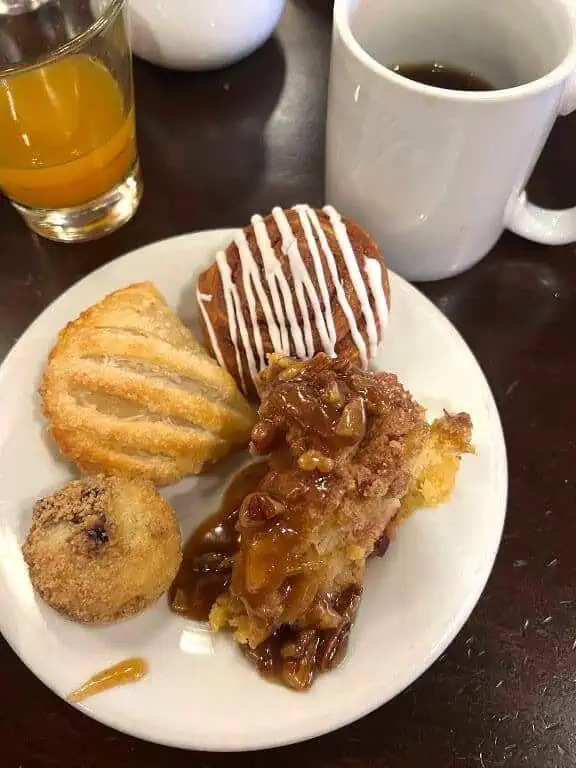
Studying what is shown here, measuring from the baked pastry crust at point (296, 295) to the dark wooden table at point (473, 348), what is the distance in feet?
0.83

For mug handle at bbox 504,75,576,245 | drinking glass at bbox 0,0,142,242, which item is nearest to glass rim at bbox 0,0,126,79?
drinking glass at bbox 0,0,142,242

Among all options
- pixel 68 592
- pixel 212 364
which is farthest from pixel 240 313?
pixel 68 592

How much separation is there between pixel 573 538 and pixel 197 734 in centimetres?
58

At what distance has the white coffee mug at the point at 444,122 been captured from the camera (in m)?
0.89

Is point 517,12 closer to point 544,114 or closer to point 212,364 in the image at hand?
point 544,114

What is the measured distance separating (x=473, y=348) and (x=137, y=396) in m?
0.55

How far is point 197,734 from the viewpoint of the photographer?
0.80 metres

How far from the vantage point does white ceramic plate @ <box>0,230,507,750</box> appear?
2.65ft

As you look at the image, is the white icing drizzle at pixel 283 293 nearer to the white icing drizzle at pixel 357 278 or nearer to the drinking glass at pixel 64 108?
the white icing drizzle at pixel 357 278

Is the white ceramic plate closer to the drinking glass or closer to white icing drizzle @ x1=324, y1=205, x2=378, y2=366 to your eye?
white icing drizzle @ x1=324, y1=205, x2=378, y2=366

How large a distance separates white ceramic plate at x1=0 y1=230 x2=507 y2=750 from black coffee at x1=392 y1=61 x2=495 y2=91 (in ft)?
1.13

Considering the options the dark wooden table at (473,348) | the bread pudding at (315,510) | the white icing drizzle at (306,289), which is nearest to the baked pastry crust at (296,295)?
the white icing drizzle at (306,289)

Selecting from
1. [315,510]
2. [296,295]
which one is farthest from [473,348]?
[315,510]

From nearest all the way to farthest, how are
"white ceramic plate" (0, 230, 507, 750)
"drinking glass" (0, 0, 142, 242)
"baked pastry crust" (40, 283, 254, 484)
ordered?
1. "white ceramic plate" (0, 230, 507, 750)
2. "baked pastry crust" (40, 283, 254, 484)
3. "drinking glass" (0, 0, 142, 242)
